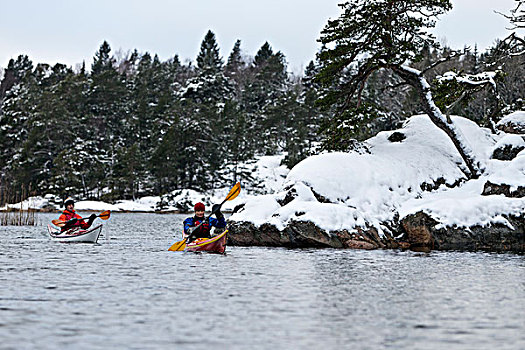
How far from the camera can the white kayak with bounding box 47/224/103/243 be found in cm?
2288

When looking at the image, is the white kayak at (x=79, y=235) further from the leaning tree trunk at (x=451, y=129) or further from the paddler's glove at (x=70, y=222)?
the leaning tree trunk at (x=451, y=129)

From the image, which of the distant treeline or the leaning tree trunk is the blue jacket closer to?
the leaning tree trunk

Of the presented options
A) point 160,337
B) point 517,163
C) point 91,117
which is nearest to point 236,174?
point 91,117

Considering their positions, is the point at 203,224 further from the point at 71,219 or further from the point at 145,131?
the point at 145,131

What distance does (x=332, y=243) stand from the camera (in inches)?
803

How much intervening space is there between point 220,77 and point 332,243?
51.8 meters

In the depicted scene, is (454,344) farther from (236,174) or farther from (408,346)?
(236,174)

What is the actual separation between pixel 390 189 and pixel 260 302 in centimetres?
1442

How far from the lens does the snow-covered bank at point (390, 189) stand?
20656mm

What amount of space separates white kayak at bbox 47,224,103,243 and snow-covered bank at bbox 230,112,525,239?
18.0ft

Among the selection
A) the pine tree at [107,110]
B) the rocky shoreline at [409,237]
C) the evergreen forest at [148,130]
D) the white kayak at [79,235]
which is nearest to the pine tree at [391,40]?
the rocky shoreline at [409,237]

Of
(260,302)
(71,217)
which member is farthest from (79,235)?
(260,302)

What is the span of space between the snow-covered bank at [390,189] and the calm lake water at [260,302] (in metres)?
4.15

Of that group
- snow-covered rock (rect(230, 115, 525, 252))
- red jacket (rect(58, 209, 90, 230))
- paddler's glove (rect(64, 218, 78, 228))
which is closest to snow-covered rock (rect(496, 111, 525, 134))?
snow-covered rock (rect(230, 115, 525, 252))
